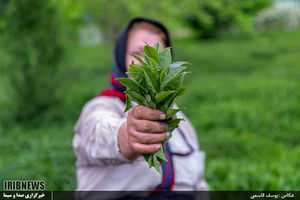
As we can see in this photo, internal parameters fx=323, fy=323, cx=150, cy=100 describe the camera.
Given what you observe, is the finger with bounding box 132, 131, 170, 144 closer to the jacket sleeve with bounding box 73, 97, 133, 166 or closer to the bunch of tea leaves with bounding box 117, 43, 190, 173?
the bunch of tea leaves with bounding box 117, 43, 190, 173

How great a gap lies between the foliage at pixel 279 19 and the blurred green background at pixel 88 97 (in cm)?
989

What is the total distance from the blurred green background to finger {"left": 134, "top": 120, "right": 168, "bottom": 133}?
2.15 meters

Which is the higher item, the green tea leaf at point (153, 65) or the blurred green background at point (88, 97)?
the blurred green background at point (88, 97)

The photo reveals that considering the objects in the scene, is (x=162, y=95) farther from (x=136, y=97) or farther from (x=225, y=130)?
(x=225, y=130)

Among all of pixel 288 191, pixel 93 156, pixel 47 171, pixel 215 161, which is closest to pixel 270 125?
pixel 215 161

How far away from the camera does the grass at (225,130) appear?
11.0 ft

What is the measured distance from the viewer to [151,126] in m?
1.07

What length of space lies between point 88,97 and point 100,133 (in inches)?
207

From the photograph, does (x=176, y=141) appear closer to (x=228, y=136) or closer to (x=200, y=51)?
(x=228, y=136)

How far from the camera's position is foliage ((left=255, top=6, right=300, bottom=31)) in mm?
17219

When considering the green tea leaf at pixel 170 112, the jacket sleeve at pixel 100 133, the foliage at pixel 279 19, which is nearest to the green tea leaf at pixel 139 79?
the green tea leaf at pixel 170 112

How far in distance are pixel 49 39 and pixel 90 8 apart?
2130mm

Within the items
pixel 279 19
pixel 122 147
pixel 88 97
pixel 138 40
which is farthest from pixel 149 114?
pixel 279 19

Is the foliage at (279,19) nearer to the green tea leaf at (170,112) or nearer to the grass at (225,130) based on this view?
the grass at (225,130)
